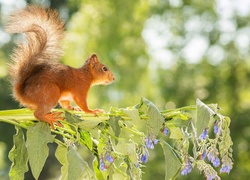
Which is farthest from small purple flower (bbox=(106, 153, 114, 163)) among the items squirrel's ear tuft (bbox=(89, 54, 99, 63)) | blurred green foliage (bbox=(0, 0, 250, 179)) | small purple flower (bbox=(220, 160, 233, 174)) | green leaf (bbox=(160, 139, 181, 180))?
blurred green foliage (bbox=(0, 0, 250, 179))

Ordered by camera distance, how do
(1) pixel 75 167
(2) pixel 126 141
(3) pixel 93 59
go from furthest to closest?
(3) pixel 93 59 → (2) pixel 126 141 → (1) pixel 75 167

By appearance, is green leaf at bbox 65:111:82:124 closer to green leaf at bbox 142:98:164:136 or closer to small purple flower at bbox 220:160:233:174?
green leaf at bbox 142:98:164:136

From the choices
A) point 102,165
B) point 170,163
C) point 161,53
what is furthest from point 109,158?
point 161,53

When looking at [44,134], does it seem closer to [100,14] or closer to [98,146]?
[98,146]

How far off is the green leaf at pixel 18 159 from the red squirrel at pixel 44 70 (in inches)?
2.7

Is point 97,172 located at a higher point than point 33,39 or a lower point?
lower

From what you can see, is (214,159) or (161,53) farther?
(161,53)

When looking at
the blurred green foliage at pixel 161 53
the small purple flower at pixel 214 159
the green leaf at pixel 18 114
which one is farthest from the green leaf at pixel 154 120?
the blurred green foliage at pixel 161 53

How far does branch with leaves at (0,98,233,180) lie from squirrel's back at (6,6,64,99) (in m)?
0.12

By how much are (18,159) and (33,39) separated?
0.97 feet

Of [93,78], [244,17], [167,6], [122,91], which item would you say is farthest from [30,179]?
[93,78]

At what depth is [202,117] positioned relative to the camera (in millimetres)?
1379

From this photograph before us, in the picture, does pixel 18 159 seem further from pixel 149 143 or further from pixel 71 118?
pixel 149 143

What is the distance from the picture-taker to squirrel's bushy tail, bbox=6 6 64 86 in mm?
1583
